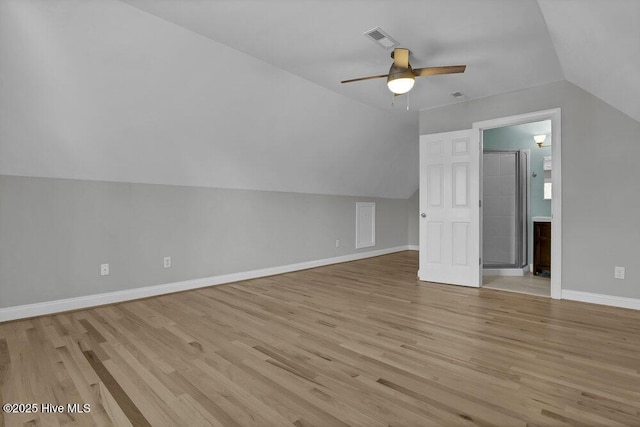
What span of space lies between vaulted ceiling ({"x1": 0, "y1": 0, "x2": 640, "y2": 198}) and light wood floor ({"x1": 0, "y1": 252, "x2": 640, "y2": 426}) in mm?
1768

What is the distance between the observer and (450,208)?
445cm

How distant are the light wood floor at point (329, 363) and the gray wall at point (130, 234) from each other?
0.39 meters

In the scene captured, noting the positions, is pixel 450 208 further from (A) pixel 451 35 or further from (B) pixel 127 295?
(B) pixel 127 295

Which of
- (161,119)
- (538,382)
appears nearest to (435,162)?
(538,382)

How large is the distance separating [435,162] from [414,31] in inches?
83.3

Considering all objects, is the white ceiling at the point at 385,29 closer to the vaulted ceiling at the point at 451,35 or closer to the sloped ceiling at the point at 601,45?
the vaulted ceiling at the point at 451,35

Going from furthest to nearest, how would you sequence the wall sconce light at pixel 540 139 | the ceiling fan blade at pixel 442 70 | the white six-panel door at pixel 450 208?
1. the wall sconce light at pixel 540 139
2. the white six-panel door at pixel 450 208
3. the ceiling fan blade at pixel 442 70

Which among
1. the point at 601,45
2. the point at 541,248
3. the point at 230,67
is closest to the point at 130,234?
the point at 230,67

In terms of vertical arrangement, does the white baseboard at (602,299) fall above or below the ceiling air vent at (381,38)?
below

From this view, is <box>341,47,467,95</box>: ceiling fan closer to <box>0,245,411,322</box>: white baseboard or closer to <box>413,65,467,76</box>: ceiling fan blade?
<box>413,65,467,76</box>: ceiling fan blade

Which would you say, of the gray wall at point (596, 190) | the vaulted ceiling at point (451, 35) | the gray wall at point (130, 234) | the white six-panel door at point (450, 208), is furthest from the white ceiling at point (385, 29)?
the gray wall at point (130, 234)

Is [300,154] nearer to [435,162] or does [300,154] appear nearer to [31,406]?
[435,162]

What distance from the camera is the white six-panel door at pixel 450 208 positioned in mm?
4277

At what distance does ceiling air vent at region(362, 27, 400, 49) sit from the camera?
111 inches
